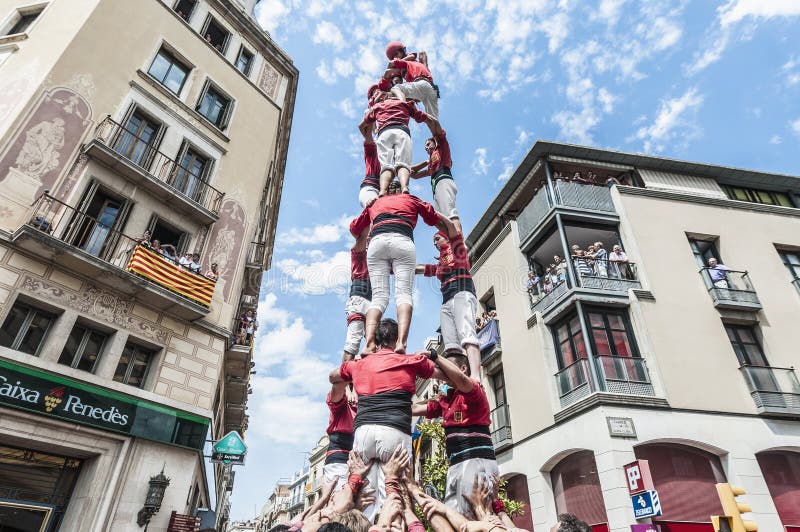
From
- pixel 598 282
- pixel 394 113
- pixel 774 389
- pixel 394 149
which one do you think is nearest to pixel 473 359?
pixel 394 149

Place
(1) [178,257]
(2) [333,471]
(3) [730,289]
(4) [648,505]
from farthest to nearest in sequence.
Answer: (3) [730,289], (1) [178,257], (4) [648,505], (2) [333,471]

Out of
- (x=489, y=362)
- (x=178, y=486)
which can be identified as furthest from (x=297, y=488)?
(x=178, y=486)

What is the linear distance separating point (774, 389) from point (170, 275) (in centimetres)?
1988

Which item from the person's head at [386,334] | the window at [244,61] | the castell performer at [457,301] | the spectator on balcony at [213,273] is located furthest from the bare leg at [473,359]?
the window at [244,61]

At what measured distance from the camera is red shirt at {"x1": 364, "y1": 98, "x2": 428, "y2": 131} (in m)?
5.89

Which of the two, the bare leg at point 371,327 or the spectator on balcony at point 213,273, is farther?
the spectator on balcony at point 213,273

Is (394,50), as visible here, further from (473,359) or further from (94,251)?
(94,251)

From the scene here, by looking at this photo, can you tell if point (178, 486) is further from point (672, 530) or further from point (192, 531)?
point (672, 530)

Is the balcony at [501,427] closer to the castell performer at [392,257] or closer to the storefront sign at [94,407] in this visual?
the storefront sign at [94,407]

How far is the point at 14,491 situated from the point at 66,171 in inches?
297

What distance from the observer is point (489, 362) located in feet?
67.8

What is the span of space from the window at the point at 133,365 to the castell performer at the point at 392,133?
904cm

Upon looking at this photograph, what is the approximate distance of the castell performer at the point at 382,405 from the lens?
3.30 meters

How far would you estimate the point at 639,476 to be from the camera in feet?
32.2
